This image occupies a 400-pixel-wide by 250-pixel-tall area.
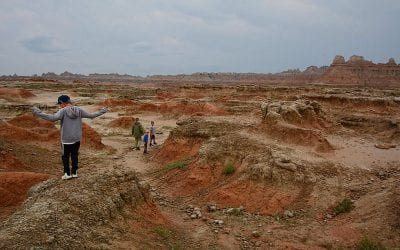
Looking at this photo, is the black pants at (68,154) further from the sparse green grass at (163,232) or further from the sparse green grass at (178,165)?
the sparse green grass at (178,165)

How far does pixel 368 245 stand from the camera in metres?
8.24

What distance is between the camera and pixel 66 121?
25.5ft

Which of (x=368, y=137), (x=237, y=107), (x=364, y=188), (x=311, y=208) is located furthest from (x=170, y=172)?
(x=237, y=107)

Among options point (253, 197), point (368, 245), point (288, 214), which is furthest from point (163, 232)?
point (368, 245)

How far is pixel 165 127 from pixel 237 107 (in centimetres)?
774

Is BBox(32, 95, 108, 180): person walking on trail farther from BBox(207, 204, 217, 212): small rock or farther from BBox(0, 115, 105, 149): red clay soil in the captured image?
BBox(0, 115, 105, 149): red clay soil

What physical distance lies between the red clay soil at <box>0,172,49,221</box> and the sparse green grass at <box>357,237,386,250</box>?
7.90 meters

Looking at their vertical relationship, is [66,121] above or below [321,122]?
above

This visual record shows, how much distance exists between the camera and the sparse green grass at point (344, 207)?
10.5 meters

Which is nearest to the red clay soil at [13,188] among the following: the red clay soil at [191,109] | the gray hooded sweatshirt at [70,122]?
the gray hooded sweatshirt at [70,122]

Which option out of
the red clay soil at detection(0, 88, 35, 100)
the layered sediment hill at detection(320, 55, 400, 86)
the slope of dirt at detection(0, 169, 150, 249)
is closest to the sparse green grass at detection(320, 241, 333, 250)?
the slope of dirt at detection(0, 169, 150, 249)

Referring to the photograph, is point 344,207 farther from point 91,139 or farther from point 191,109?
point 191,109

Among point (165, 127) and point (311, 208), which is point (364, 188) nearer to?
point (311, 208)

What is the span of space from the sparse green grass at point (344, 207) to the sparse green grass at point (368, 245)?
6.82ft
